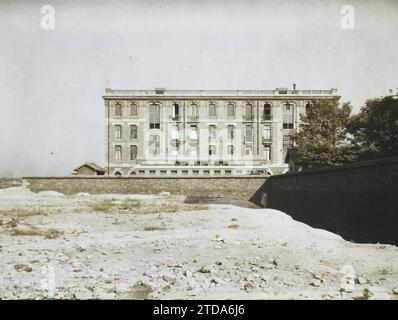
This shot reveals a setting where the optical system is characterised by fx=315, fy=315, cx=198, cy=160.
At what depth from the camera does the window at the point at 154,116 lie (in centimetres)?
3775

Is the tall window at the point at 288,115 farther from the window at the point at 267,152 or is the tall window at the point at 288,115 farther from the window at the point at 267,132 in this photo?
the window at the point at 267,152

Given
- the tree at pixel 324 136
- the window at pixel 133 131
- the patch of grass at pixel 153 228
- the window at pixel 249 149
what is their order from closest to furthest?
the patch of grass at pixel 153 228, the tree at pixel 324 136, the window at pixel 133 131, the window at pixel 249 149

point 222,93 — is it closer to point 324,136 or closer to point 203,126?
point 203,126

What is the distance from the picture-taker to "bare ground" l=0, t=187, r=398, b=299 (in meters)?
5.38

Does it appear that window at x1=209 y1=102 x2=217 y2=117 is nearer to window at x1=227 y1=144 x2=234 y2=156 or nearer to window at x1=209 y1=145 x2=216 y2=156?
window at x1=209 y1=145 x2=216 y2=156

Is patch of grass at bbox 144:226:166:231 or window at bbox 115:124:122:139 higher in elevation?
window at bbox 115:124:122:139

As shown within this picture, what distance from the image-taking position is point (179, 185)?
27.2 m

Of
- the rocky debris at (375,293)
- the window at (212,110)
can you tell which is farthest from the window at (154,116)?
the rocky debris at (375,293)

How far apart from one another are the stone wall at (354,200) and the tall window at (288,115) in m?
20.0

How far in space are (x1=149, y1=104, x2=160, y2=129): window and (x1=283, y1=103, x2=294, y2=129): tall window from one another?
15226mm

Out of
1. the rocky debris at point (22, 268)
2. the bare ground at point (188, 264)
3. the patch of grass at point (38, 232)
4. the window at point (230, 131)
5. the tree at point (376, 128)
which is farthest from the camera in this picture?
the window at point (230, 131)

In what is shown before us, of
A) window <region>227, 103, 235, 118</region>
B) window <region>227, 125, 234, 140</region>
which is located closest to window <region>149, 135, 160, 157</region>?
window <region>227, 125, 234, 140</region>
